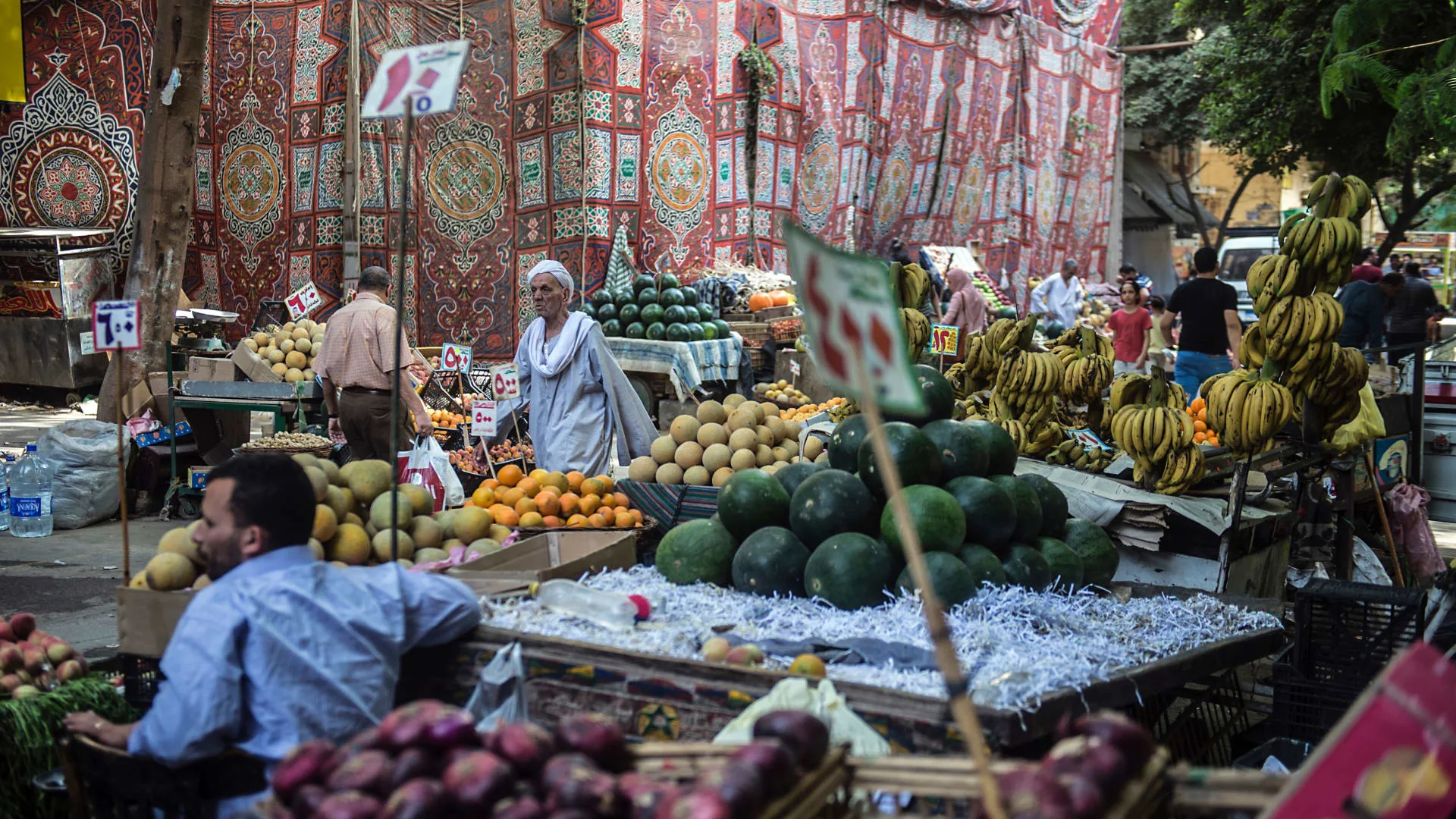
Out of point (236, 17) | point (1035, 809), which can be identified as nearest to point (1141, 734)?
point (1035, 809)

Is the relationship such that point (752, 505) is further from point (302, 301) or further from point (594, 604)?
point (302, 301)

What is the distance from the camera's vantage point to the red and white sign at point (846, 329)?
1.84 m

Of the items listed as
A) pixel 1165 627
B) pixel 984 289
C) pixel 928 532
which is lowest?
pixel 1165 627

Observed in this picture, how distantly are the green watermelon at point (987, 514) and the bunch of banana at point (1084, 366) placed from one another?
2.46m

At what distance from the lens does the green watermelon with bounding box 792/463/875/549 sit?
367cm

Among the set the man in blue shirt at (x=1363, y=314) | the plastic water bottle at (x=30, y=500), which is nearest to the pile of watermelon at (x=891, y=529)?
the plastic water bottle at (x=30, y=500)

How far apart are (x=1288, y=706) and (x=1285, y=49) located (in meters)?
12.9

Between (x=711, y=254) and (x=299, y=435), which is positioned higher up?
(x=711, y=254)

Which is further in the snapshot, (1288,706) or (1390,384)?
(1390,384)

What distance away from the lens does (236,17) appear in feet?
39.1

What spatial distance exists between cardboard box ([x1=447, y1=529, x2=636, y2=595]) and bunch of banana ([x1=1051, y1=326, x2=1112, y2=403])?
2877 millimetres

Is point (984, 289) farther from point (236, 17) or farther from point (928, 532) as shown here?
point (928, 532)

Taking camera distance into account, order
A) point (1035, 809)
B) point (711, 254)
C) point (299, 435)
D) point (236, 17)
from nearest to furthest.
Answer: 1. point (1035, 809)
2. point (299, 435)
3. point (236, 17)
4. point (711, 254)

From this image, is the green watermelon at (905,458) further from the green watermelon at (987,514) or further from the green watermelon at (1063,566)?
the green watermelon at (1063,566)
